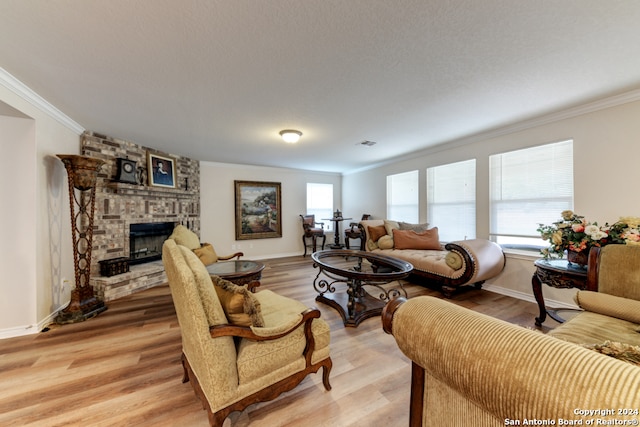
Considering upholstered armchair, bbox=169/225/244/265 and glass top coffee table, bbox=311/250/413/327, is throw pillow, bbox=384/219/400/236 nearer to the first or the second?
glass top coffee table, bbox=311/250/413/327

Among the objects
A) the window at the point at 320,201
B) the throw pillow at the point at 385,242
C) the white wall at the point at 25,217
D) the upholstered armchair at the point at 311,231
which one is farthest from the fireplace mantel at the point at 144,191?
the throw pillow at the point at 385,242

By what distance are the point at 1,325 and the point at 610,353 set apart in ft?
14.1

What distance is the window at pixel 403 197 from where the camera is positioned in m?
5.11

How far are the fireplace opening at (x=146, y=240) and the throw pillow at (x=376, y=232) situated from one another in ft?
13.2

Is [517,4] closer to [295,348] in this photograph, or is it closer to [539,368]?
[539,368]

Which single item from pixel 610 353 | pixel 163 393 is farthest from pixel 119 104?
pixel 610 353

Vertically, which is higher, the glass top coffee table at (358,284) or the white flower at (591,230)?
the white flower at (591,230)

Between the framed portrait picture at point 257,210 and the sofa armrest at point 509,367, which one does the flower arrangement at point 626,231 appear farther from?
the framed portrait picture at point 257,210

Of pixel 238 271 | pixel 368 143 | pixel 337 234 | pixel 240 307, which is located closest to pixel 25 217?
pixel 238 271

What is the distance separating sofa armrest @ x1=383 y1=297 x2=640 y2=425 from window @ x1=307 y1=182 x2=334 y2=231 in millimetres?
6165

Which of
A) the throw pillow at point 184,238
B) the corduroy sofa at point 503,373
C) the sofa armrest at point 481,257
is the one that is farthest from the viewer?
the sofa armrest at point 481,257

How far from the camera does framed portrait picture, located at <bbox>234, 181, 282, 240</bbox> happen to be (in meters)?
5.85

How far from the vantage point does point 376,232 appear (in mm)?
4766

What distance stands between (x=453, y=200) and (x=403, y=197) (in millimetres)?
1200
